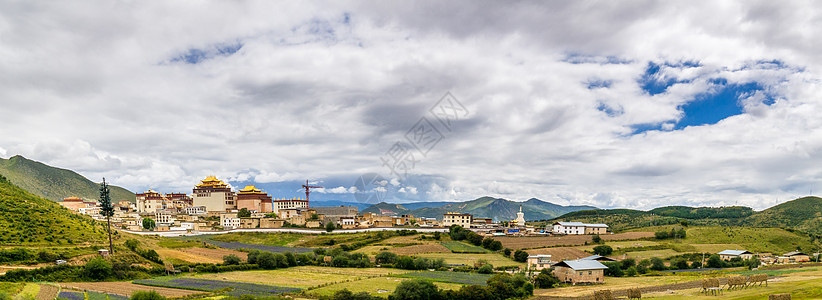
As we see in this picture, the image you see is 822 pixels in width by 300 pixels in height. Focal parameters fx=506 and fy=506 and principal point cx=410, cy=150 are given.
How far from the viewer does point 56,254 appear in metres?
50.3

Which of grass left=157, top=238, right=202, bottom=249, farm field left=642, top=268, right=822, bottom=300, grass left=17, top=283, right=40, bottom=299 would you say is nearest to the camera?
farm field left=642, top=268, right=822, bottom=300

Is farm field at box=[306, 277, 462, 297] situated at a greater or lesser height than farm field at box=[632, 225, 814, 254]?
greater

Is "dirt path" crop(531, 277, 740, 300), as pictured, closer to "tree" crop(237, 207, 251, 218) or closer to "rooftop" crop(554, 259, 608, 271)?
"rooftop" crop(554, 259, 608, 271)

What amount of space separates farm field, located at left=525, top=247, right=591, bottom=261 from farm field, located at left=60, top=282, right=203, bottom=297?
49.4 m

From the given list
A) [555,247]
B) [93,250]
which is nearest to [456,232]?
[555,247]

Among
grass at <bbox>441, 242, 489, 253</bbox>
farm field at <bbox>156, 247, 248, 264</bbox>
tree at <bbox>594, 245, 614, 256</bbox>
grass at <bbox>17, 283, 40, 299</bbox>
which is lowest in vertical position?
tree at <bbox>594, 245, 614, 256</bbox>

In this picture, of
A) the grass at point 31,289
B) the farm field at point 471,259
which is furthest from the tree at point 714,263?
the grass at point 31,289

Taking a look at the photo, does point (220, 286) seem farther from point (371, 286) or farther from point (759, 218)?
point (759, 218)

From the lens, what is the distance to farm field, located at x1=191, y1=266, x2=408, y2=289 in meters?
50.6

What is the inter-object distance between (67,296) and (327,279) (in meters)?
23.1

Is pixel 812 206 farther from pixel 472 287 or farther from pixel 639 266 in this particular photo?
pixel 472 287

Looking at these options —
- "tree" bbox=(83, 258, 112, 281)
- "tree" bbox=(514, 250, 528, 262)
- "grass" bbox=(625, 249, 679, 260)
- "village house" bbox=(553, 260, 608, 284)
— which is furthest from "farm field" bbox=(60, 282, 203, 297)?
"grass" bbox=(625, 249, 679, 260)

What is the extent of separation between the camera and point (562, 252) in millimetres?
78250

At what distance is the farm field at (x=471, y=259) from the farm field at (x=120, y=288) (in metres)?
36.8
